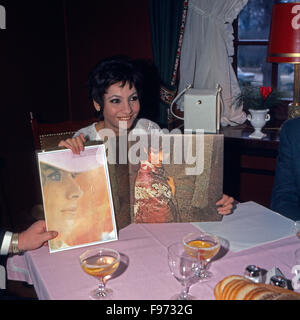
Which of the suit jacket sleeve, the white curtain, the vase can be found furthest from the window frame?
the suit jacket sleeve

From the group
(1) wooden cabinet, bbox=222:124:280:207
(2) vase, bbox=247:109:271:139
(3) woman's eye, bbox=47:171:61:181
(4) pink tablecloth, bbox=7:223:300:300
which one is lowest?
(1) wooden cabinet, bbox=222:124:280:207

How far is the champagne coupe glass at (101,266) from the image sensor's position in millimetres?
1145

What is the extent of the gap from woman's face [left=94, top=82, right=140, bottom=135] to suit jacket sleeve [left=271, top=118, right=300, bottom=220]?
0.76 metres

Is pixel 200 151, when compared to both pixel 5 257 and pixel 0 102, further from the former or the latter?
pixel 0 102

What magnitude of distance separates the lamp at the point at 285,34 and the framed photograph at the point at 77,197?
71.5 inches

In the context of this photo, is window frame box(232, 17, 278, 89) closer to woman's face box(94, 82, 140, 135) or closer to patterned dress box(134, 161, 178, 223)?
woman's face box(94, 82, 140, 135)

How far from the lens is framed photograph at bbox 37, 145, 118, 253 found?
4.65 ft

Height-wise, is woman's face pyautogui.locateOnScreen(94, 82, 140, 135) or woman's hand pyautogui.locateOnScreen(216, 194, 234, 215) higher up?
woman's face pyautogui.locateOnScreen(94, 82, 140, 135)

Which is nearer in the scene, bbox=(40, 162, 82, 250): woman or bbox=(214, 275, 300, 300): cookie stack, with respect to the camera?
bbox=(214, 275, 300, 300): cookie stack

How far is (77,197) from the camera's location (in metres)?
1.45

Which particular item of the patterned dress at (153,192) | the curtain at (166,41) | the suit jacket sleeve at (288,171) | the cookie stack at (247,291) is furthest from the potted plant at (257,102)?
the cookie stack at (247,291)

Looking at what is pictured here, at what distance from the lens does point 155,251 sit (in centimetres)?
139

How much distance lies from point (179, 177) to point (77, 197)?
38 centimetres
